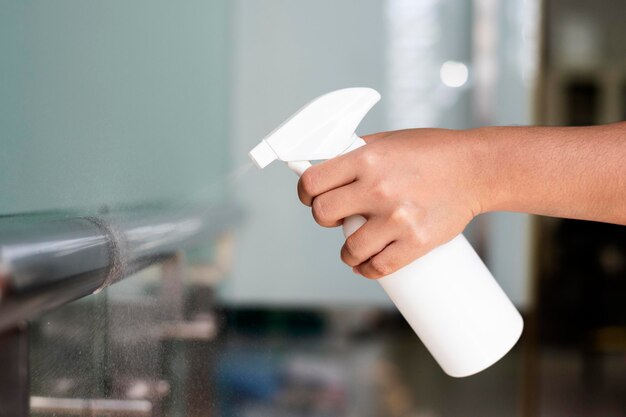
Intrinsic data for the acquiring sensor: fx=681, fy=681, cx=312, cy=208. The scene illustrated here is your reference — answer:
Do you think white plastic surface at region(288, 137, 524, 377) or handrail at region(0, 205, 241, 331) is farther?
white plastic surface at region(288, 137, 524, 377)

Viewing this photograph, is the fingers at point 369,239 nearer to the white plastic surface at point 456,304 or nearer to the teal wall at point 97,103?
the white plastic surface at point 456,304

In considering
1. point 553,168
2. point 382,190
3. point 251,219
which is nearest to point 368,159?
point 382,190

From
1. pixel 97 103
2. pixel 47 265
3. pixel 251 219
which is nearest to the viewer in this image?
pixel 47 265

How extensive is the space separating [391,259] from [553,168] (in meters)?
0.14

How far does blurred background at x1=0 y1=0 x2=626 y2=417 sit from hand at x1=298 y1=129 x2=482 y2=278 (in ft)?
0.47

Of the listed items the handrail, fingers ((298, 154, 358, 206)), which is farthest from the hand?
the handrail

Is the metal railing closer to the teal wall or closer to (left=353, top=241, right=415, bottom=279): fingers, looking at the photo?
the teal wall

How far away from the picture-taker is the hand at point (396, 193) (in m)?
0.44

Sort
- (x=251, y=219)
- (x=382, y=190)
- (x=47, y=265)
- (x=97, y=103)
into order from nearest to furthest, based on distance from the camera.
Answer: (x=47, y=265), (x=382, y=190), (x=97, y=103), (x=251, y=219)

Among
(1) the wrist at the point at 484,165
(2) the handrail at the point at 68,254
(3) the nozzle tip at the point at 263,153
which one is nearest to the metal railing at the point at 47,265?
(2) the handrail at the point at 68,254

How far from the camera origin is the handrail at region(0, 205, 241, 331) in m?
0.26

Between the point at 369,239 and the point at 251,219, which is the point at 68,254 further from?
the point at 251,219

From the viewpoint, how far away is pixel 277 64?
3.39 ft

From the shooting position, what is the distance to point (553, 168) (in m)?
0.48
